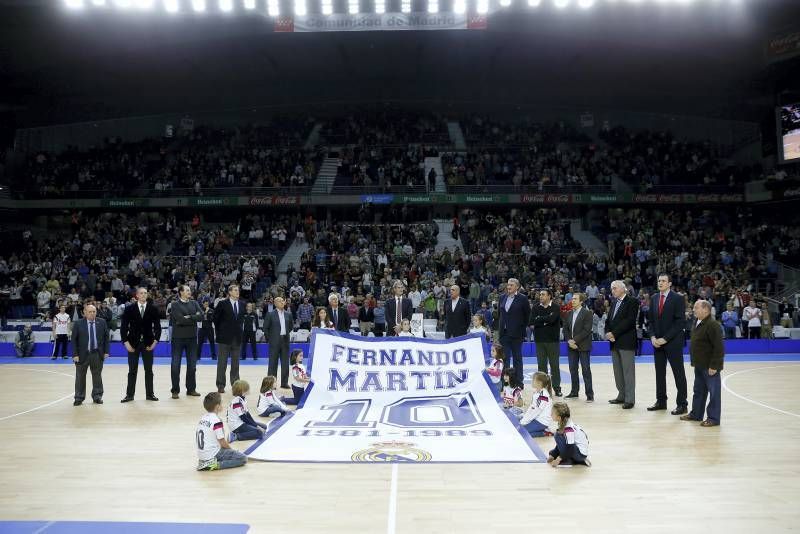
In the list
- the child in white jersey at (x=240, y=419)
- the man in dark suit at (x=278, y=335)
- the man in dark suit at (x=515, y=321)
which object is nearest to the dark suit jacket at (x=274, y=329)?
the man in dark suit at (x=278, y=335)

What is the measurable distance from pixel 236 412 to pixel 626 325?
6.36m

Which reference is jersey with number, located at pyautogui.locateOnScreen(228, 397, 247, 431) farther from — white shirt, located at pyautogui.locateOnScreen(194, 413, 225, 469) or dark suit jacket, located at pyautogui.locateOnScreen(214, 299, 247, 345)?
dark suit jacket, located at pyautogui.locateOnScreen(214, 299, 247, 345)

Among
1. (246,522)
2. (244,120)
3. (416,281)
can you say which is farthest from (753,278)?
(244,120)

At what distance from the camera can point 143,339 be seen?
10906 mm

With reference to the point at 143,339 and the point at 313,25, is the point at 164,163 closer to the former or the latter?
the point at 313,25

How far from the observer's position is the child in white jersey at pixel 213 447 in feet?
21.5

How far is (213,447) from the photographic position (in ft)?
21.6

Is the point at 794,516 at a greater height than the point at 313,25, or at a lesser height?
lesser

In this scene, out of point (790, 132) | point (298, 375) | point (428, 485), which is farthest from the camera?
point (790, 132)

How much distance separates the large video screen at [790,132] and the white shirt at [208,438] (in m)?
26.2

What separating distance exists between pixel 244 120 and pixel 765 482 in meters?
36.1

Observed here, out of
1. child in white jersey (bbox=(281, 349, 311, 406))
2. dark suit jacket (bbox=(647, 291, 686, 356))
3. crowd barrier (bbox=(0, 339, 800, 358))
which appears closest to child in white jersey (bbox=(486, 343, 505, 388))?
dark suit jacket (bbox=(647, 291, 686, 356))

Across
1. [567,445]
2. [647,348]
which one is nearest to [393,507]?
[567,445]

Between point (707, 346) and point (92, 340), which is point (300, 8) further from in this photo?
point (707, 346)
